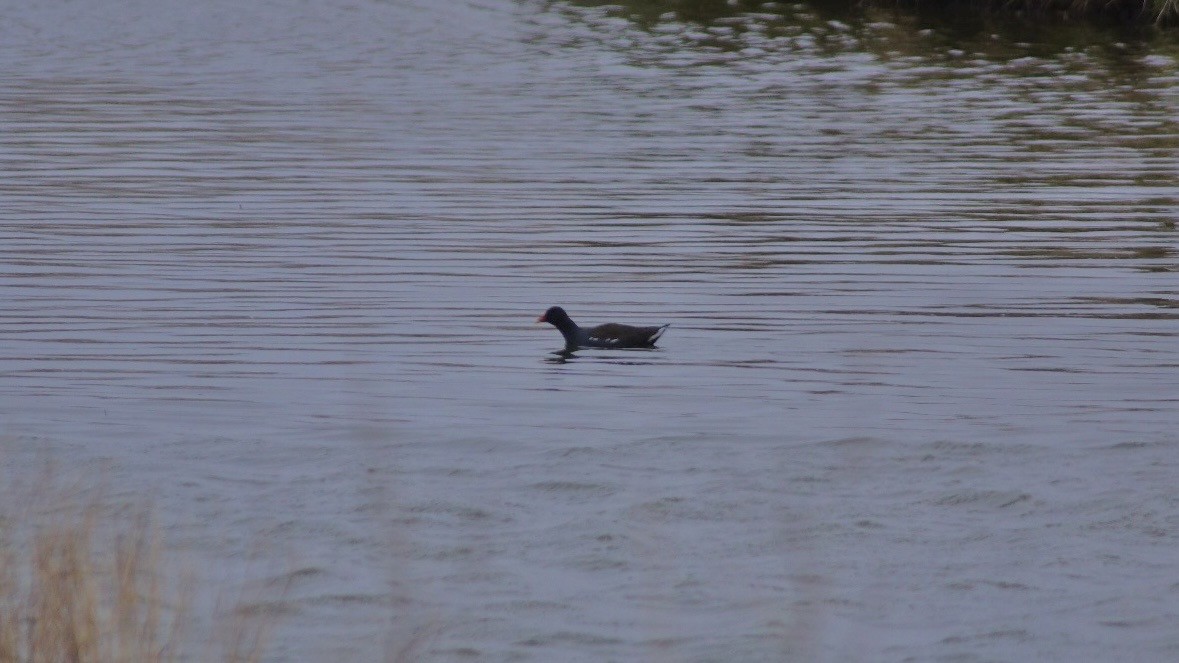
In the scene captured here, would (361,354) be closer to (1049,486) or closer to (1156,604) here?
(1049,486)

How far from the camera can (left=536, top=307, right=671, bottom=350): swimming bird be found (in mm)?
12430

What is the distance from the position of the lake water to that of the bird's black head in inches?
9.0

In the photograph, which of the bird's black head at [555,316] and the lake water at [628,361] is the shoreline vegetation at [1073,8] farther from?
the bird's black head at [555,316]

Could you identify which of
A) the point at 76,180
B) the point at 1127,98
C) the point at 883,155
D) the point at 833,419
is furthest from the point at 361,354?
the point at 1127,98

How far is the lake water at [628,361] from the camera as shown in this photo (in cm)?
768

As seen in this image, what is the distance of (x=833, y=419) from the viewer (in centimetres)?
1044

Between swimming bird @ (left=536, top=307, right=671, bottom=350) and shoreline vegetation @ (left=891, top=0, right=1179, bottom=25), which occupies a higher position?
swimming bird @ (left=536, top=307, right=671, bottom=350)

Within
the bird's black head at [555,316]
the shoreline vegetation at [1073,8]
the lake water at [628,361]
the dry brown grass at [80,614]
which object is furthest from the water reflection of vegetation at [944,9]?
the dry brown grass at [80,614]

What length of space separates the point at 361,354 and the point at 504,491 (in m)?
3.61

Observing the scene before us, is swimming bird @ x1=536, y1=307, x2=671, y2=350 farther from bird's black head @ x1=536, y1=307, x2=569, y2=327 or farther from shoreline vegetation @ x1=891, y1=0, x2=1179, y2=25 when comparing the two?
shoreline vegetation @ x1=891, y1=0, x2=1179, y2=25

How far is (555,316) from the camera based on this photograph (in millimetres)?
12680

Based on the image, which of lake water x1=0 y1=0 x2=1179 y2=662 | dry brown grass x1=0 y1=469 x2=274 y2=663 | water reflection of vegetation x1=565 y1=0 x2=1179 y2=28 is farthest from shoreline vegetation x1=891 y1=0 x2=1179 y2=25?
dry brown grass x1=0 y1=469 x2=274 y2=663

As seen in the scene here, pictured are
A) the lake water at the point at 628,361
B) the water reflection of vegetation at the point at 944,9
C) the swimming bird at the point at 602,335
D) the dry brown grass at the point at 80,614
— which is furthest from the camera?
the water reflection of vegetation at the point at 944,9

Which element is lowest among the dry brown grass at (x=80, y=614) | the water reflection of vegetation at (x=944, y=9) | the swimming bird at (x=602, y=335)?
the water reflection of vegetation at (x=944, y=9)
